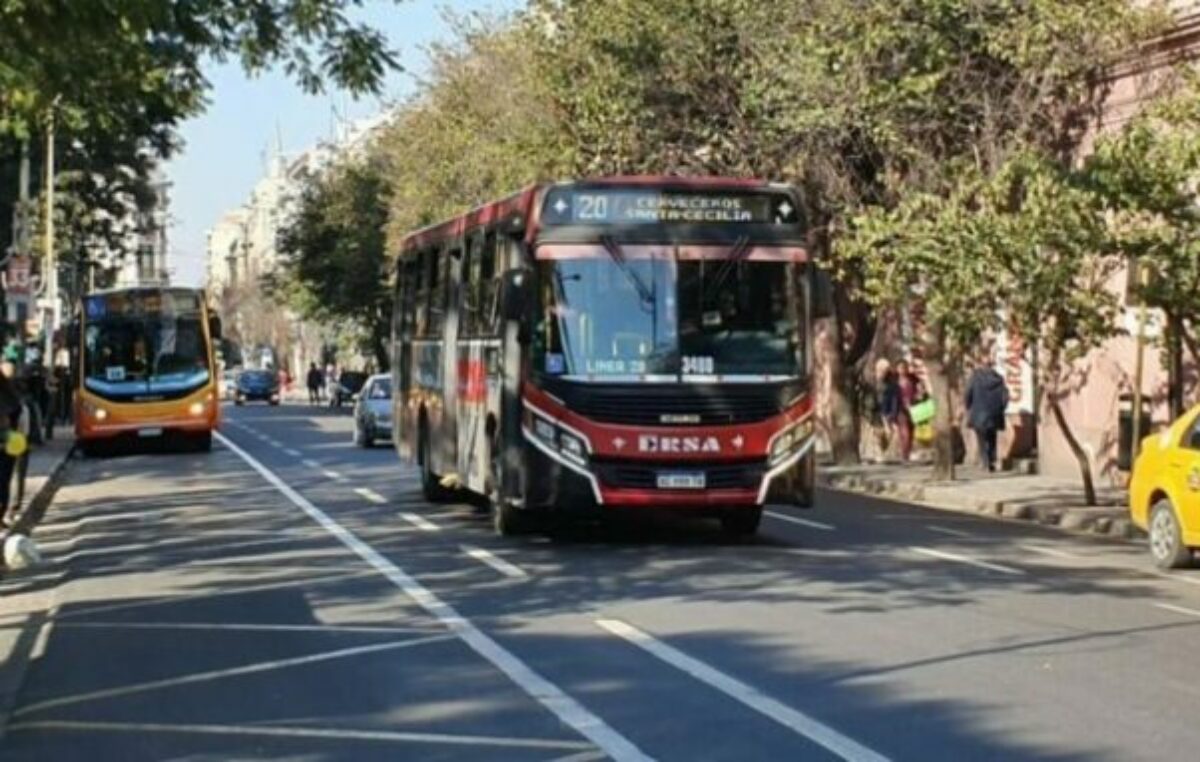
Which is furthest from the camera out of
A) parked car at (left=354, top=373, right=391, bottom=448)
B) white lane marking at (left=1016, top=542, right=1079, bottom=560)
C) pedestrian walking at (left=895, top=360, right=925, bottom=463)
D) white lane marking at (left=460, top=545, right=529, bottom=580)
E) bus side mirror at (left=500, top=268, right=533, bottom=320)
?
parked car at (left=354, top=373, right=391, bottom=448)

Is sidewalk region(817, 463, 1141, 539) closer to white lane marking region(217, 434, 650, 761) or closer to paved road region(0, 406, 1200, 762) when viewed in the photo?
paved road region(0, 406, 1200, 762)

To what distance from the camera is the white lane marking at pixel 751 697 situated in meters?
8.61

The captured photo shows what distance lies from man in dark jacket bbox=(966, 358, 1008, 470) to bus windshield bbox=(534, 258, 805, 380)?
13184mm

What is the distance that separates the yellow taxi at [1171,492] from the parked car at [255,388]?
69950mm

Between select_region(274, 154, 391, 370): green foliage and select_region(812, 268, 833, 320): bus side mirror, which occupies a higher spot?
select_region(274, 154, 391, 370): green foliage

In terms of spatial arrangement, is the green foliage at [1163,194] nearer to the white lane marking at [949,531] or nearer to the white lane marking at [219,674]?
the white lane marking at [949,531]

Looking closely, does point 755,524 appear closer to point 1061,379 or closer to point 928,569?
point 928,569

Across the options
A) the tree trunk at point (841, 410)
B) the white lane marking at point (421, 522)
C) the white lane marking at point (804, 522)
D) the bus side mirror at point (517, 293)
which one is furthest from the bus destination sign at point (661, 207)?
the tree trunk at point (841, 410)

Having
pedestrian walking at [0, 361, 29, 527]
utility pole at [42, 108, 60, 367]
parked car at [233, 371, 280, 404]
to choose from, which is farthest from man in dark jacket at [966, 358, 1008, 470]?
parked car at [233, 371, 280, 404]

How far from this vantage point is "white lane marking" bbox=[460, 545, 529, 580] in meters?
15.7

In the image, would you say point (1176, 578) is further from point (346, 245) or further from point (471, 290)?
point (346, 245)

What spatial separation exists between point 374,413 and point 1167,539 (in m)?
23.2

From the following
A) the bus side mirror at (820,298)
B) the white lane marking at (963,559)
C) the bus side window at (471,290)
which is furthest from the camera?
the bus side window at (471,290)

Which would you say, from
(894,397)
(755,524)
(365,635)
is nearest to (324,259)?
(894,397)
